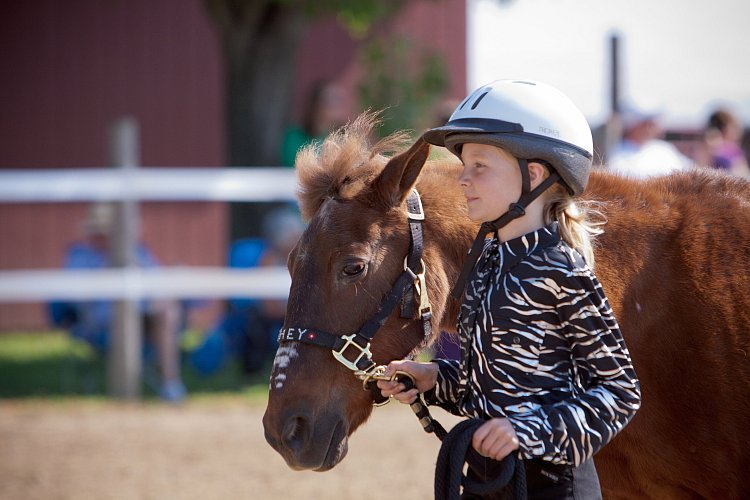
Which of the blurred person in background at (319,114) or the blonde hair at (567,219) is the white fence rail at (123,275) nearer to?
the blurred person in background at (319,114)

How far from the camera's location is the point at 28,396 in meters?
8.06

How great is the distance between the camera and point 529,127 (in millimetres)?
2553

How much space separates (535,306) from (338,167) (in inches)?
36.8

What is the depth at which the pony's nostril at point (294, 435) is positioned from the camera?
2.70m

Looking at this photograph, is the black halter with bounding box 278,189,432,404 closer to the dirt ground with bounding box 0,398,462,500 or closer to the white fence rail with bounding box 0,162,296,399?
the dirt ground with bounding box 0,398,462,500

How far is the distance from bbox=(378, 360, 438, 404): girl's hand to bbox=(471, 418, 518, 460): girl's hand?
0.42 metres

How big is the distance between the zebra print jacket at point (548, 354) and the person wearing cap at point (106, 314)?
600cm

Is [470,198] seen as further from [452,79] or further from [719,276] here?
[452,79]

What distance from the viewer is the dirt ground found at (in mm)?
5512

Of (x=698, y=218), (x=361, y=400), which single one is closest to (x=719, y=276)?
(x=698, y=218)

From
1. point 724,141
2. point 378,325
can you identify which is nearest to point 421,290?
point 378,325

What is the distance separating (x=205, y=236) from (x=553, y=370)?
34.5ft

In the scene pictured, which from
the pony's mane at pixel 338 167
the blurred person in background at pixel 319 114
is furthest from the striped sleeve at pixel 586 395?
the blurred person in background at pixel 319 114

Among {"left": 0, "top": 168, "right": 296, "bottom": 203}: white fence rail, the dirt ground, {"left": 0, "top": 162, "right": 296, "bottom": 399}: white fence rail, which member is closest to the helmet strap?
the dirt ground
